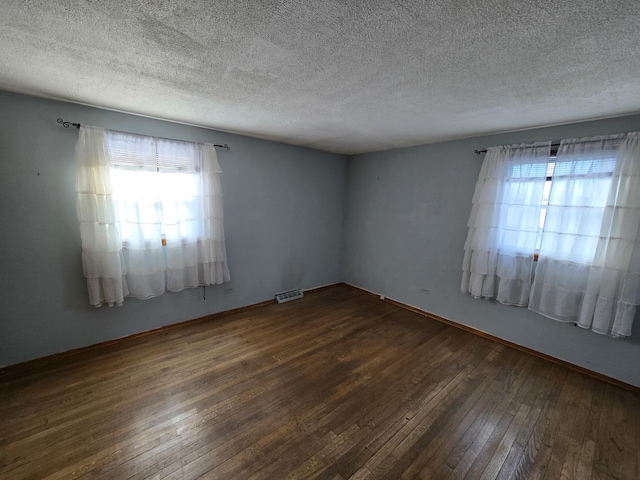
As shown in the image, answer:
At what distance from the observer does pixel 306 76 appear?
1589 millimetres

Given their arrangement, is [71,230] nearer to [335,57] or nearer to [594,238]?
[335,57]

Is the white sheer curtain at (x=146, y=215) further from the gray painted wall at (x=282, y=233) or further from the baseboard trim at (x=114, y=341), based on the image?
the baseboard trim at (x=114, y=341)

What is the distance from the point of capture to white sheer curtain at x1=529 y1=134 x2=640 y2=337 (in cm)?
204

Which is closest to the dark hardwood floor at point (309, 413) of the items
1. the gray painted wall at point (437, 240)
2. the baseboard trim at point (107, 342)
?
the baseboard trim at point (107, 342)

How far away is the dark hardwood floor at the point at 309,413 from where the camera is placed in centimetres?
146

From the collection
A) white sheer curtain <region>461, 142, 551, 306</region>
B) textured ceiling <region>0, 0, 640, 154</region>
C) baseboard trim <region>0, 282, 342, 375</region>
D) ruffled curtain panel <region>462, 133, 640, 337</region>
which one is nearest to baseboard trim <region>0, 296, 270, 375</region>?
baseboard trim <region>0, 282, 342, 375</region>

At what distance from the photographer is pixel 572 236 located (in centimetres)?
230

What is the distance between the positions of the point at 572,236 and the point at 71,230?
15.5 feet

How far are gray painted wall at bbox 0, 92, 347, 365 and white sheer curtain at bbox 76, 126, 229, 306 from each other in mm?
163

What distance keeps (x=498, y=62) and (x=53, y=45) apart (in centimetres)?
244

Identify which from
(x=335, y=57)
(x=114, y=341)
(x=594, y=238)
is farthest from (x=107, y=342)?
(x=594, y=238)

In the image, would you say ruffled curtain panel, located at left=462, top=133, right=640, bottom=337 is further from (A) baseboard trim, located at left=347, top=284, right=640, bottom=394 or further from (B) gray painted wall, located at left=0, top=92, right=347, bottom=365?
(B) gray painted wall, located at left=0, top=92, right=347, bottom=365

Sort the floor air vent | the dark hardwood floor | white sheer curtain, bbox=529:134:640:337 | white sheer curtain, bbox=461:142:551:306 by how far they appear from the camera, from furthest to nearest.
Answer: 1. the floor air vent
2. white sheer curtain, bbox=461:142:551:306
3. white sheer curtain, bbox=529:134:640:337
4. the dark hardwood floor

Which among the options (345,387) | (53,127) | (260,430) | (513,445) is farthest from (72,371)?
(513,445)
